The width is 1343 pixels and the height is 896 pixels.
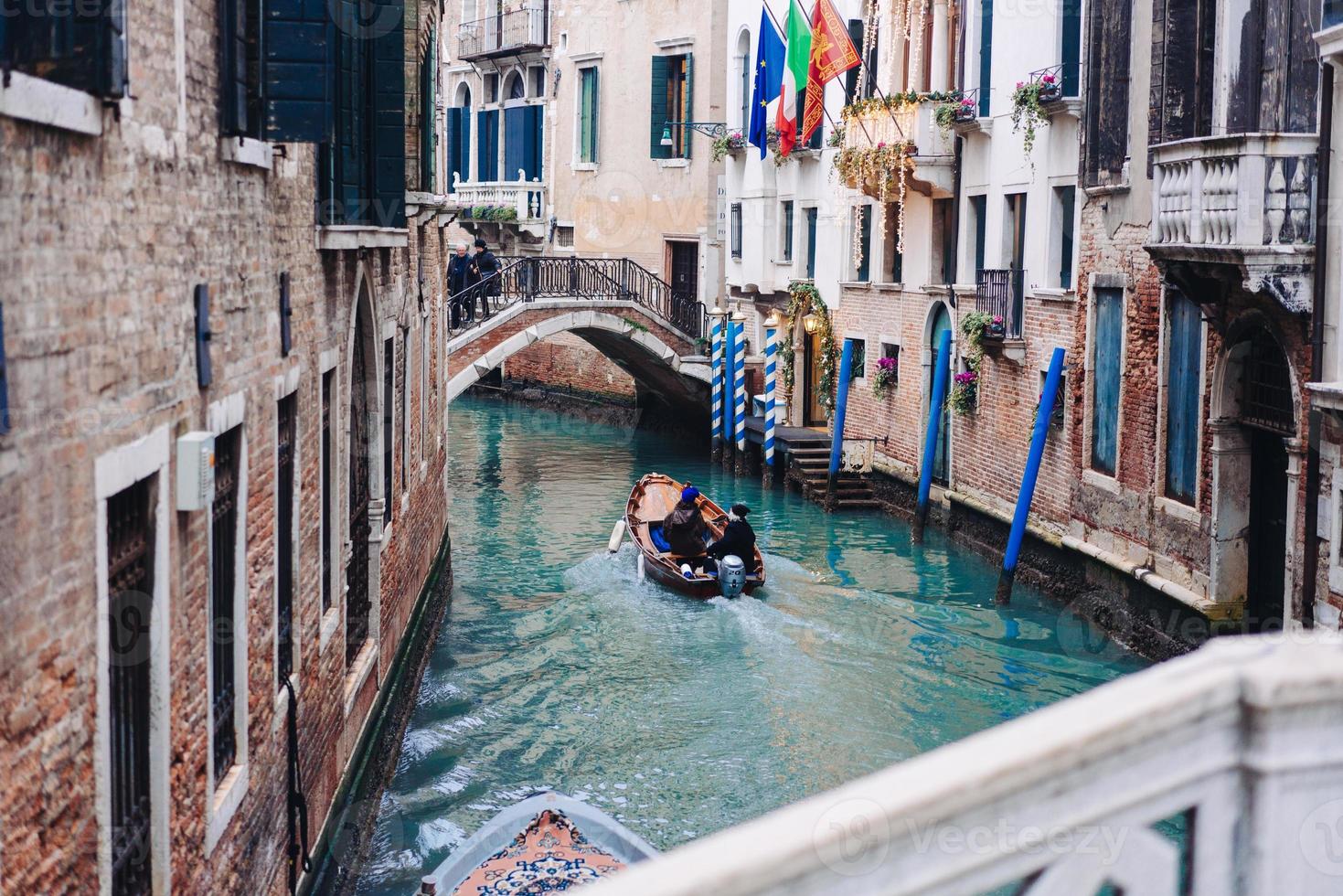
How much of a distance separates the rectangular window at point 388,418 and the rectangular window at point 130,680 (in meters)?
5.63

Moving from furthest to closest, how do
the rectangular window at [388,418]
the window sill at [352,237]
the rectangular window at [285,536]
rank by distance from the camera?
the rectangular window at [388,418]
the window sill at [352,237]
the rectangular window at [285,536]

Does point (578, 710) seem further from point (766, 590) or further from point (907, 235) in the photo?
point (907, 235)

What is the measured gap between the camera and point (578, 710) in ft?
37.8

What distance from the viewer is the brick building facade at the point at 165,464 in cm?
335

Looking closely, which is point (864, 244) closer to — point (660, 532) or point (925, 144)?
point (925, 144)

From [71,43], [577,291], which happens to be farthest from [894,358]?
[71,43]

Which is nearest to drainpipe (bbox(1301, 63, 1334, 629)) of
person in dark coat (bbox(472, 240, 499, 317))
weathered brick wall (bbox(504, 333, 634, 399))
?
person in dark coat (bbox(472, 240, 499, 317))

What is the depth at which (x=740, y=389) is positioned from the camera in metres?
24.0

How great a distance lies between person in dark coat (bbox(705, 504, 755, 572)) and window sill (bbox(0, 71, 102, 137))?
1139 centimetres

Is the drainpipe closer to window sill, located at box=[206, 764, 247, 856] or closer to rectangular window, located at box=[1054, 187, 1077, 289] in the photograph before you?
rectangular window, located at box=[1054, 187, 1077, 289]

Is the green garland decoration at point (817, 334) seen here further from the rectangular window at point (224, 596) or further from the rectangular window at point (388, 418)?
the rectangular window at point (224, 596)

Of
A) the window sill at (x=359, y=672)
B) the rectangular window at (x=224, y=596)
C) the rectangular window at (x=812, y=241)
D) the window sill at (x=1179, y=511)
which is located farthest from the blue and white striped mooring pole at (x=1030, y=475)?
the rectangular window at (x=224, y=596)

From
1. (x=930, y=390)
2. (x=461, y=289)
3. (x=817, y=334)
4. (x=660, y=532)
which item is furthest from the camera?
(x=461, y=289)

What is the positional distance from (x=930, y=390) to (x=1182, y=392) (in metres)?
7.10
